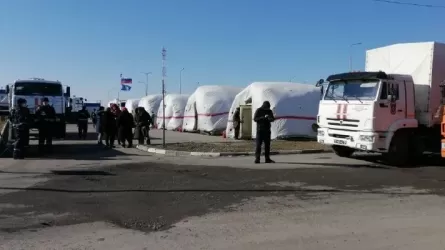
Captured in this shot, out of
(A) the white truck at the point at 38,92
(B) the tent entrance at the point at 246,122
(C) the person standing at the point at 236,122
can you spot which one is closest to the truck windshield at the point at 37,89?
(A) the white truck at the point at 38,92

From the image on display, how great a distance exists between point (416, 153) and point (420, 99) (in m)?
1.55

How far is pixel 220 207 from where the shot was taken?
807 centimetres

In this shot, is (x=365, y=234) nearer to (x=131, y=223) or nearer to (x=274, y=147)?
(x=131, y=223)

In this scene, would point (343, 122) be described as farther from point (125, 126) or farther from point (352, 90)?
point (125, 126)

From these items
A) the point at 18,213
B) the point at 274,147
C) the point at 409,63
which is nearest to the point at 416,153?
the point at 409,63

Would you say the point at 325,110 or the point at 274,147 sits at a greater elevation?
the point at 325,110

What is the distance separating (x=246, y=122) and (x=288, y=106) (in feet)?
7.87

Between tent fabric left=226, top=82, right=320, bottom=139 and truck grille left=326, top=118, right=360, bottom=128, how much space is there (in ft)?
30.7

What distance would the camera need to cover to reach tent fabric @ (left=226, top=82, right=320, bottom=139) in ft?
79.9

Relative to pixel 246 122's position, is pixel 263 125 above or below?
above

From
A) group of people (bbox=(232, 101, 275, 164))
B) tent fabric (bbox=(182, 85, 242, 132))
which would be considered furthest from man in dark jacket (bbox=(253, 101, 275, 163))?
tent fabric (bbox=(182, 85, 242, 132))

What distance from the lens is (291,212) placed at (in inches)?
305

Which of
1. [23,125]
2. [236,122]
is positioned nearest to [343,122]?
[23,125]

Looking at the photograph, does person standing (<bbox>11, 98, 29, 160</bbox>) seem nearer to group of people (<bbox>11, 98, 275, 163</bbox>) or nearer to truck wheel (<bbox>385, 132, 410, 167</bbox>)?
group of people (<bbox>11, 98, 275, 163</bbox>)
